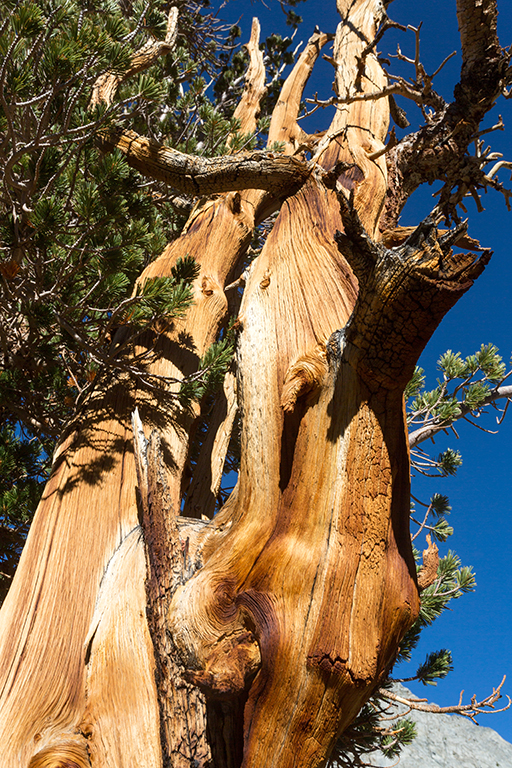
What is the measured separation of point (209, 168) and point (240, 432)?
4.10 feet

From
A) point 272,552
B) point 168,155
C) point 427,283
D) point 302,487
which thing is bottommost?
point 272,552

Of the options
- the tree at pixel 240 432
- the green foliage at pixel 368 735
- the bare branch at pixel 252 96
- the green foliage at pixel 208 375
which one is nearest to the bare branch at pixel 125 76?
the tree at pixel 240 432

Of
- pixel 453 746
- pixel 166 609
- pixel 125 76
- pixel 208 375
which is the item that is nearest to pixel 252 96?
pixel 125 76

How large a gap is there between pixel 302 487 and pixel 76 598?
1096mm

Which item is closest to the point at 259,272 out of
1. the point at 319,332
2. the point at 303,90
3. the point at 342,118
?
the point at 319,332

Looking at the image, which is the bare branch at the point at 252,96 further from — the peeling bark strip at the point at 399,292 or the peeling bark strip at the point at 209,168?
the peeling bark strip at the point at 399,292

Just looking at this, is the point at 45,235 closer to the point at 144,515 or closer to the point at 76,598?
the point at 144,515

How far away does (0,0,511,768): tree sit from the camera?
50.3 inches

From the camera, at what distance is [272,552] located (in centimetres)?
145

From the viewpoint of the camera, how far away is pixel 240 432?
202 centimetres

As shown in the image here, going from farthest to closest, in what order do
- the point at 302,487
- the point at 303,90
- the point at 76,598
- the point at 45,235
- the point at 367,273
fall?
the point at 303,90 → the point at 45,235 → the point at 76,598 → the point at 302,487 → the point at 367,273

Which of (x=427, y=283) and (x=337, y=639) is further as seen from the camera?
(x=337, y=639)

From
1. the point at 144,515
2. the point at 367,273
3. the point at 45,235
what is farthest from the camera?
the point at 45,235

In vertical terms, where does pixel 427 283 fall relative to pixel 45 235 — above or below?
below
